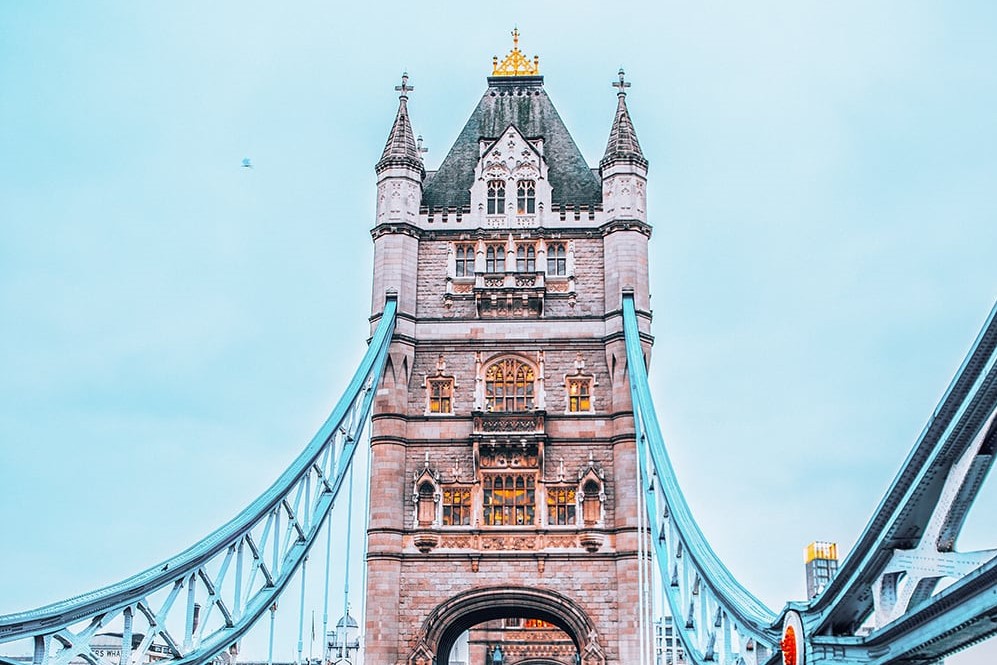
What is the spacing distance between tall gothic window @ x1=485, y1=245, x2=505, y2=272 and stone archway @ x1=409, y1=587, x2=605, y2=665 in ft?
26.9

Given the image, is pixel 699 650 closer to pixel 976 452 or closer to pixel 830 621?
pixel 830 621

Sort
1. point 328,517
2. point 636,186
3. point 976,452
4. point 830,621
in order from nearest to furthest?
point 976,452 < point 830,621 < point 328,517 < point 636,186

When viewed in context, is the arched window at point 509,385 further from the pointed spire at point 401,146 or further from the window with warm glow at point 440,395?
the pointed spire at point 401,146

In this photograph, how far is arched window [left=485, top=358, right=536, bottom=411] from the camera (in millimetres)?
32500

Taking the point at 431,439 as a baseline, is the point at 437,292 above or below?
above

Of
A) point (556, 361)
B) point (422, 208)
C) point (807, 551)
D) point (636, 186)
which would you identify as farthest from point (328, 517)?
point (807, 551)

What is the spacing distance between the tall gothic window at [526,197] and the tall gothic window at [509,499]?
23.7ft

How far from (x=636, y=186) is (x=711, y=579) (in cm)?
1526

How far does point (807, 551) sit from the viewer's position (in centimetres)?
6819

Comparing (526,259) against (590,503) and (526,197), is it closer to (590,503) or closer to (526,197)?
(526,197)

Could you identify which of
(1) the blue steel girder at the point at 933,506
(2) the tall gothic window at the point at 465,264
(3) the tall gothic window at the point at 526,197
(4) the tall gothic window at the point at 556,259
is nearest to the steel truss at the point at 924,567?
(1) the blue steel girder at the point at 933,506

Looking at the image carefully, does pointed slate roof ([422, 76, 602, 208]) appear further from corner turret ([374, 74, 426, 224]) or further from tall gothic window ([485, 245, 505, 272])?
tall gothic window ([485, 245, 505, 272])

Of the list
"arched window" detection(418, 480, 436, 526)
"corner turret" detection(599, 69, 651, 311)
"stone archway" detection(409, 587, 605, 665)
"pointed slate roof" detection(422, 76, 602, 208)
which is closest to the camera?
"stone archway" detection(409, 587, 605, 665)

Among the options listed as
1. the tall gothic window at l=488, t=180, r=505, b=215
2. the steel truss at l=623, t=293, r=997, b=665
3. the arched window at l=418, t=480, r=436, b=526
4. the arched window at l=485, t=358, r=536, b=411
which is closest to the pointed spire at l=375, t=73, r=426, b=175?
the tall gothic window at l=488, t=180, r=505, b=215
